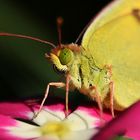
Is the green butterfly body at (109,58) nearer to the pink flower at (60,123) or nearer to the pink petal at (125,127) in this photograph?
the pink flower at (60,123)

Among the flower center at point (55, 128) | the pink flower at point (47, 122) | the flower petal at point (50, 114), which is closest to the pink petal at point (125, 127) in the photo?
the pink flower at point (47, 122)

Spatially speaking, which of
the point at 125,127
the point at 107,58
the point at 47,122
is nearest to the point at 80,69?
the point at 107,58

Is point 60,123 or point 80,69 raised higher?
point 80,69

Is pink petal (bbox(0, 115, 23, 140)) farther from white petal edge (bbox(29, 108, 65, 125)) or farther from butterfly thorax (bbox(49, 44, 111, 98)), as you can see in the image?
butterfly thorax (bbox(49, 44, 111, 98))

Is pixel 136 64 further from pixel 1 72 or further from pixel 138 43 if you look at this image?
pixel 1 72

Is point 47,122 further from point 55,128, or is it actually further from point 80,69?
point 80,69

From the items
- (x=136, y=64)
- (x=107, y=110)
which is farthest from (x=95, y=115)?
(x=136, y=64)

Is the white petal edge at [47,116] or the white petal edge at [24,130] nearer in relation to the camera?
the white petal edge at [24,130]
